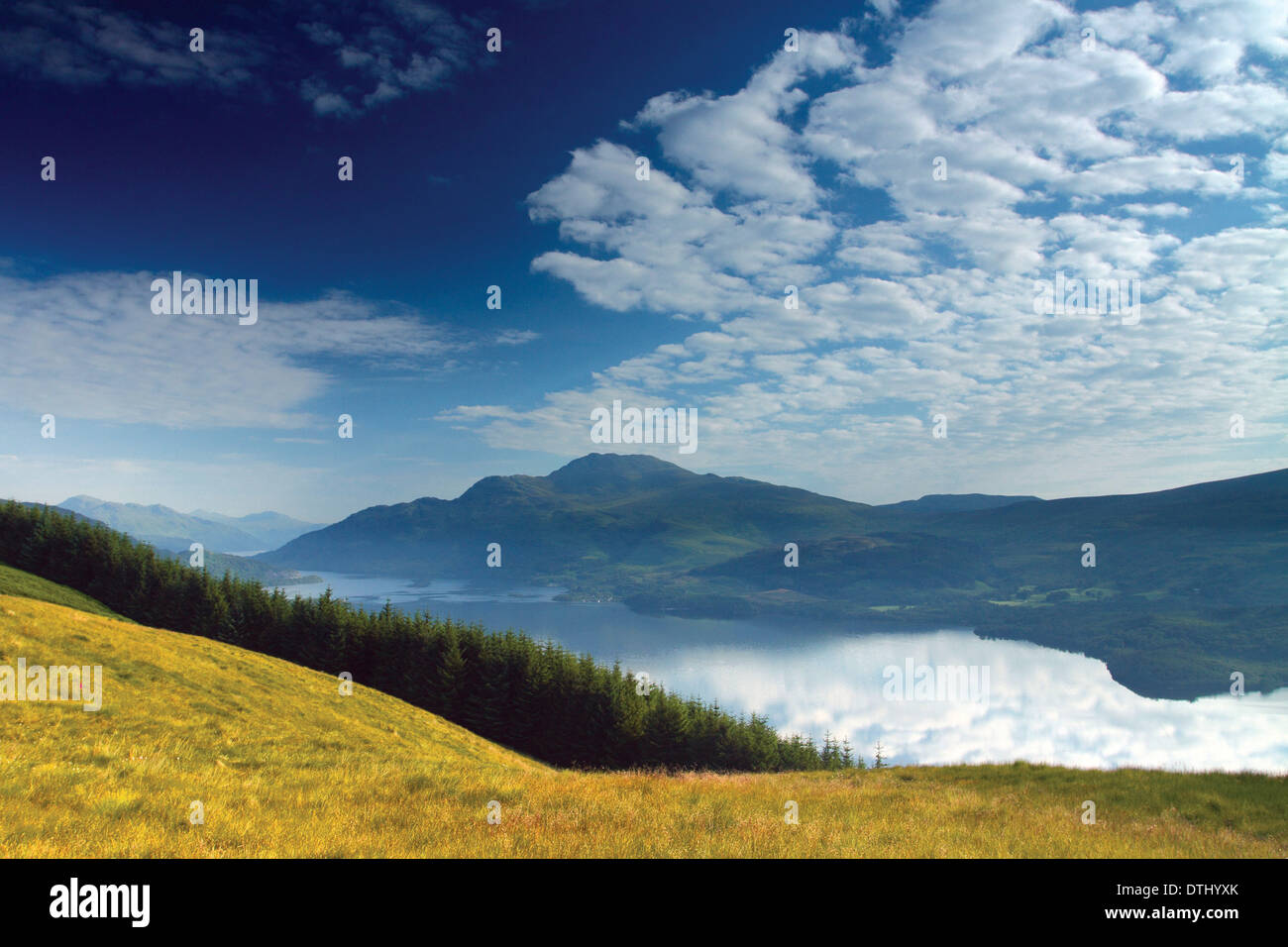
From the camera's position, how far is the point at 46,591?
79.9m

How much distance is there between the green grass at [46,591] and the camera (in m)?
73.3

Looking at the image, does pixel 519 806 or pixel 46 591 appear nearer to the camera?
pixel 519 806

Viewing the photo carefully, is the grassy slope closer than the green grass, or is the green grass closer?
the grassy slope

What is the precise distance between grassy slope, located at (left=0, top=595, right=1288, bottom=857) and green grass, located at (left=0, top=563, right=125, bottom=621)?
7281 cm

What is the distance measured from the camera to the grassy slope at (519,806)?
9414 mm

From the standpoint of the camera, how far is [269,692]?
1521 inches

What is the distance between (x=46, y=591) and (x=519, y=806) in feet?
340

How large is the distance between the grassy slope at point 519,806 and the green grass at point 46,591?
72808mm

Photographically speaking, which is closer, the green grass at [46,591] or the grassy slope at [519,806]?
the grassy slope at [519,806]

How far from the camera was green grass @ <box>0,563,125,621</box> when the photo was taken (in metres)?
73.3

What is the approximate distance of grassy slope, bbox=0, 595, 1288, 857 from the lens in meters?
9.41
